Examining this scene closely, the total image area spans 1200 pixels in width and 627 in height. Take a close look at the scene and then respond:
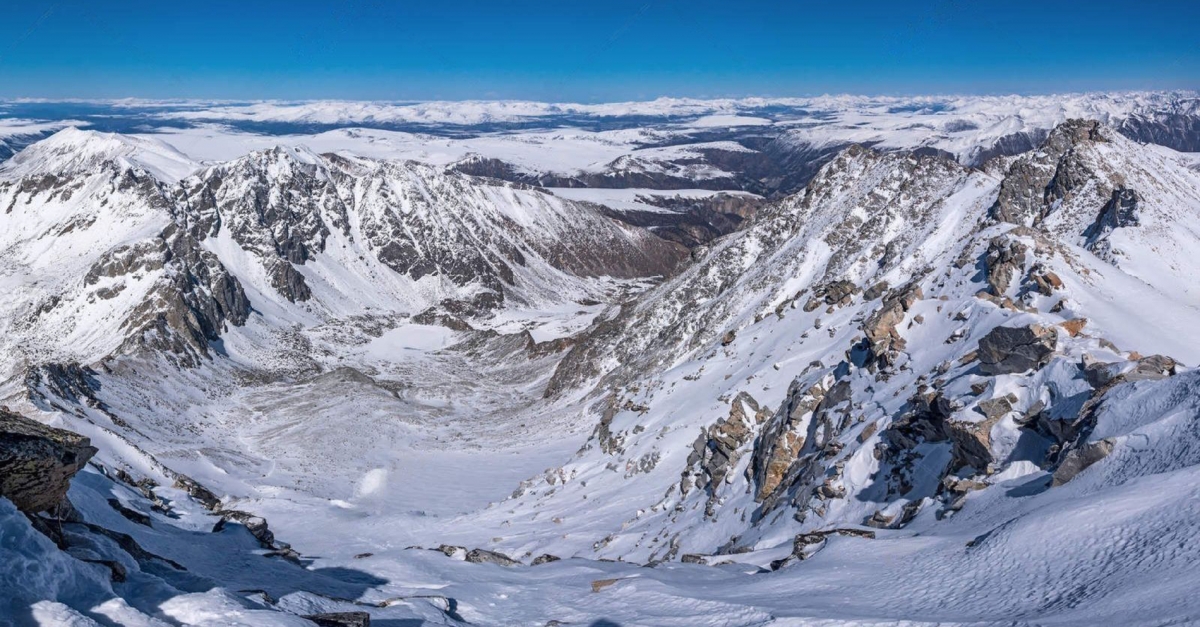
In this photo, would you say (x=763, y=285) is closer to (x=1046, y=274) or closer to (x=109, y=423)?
(x=1046, y=274)

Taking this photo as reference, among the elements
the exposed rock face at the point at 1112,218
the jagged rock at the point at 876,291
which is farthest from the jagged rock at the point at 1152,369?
the exposed rock face at the point at 1112,218

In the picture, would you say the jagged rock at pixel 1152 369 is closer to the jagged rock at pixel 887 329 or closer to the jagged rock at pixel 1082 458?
the jagged rock at pixel 1082 458

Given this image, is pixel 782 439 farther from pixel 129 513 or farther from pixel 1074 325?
pixel 129 513

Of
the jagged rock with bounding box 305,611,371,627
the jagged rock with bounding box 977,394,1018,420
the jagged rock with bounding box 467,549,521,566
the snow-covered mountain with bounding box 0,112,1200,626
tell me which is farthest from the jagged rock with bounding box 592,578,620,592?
the jagged rock with bounding box 977,394,1018,420

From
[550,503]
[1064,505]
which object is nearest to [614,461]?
[550,503]

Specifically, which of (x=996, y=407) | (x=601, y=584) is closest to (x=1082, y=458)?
(x=996, y=407)

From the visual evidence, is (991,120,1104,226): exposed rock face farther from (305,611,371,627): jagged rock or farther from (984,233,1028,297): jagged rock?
(305,611,371,627): jagged rock
